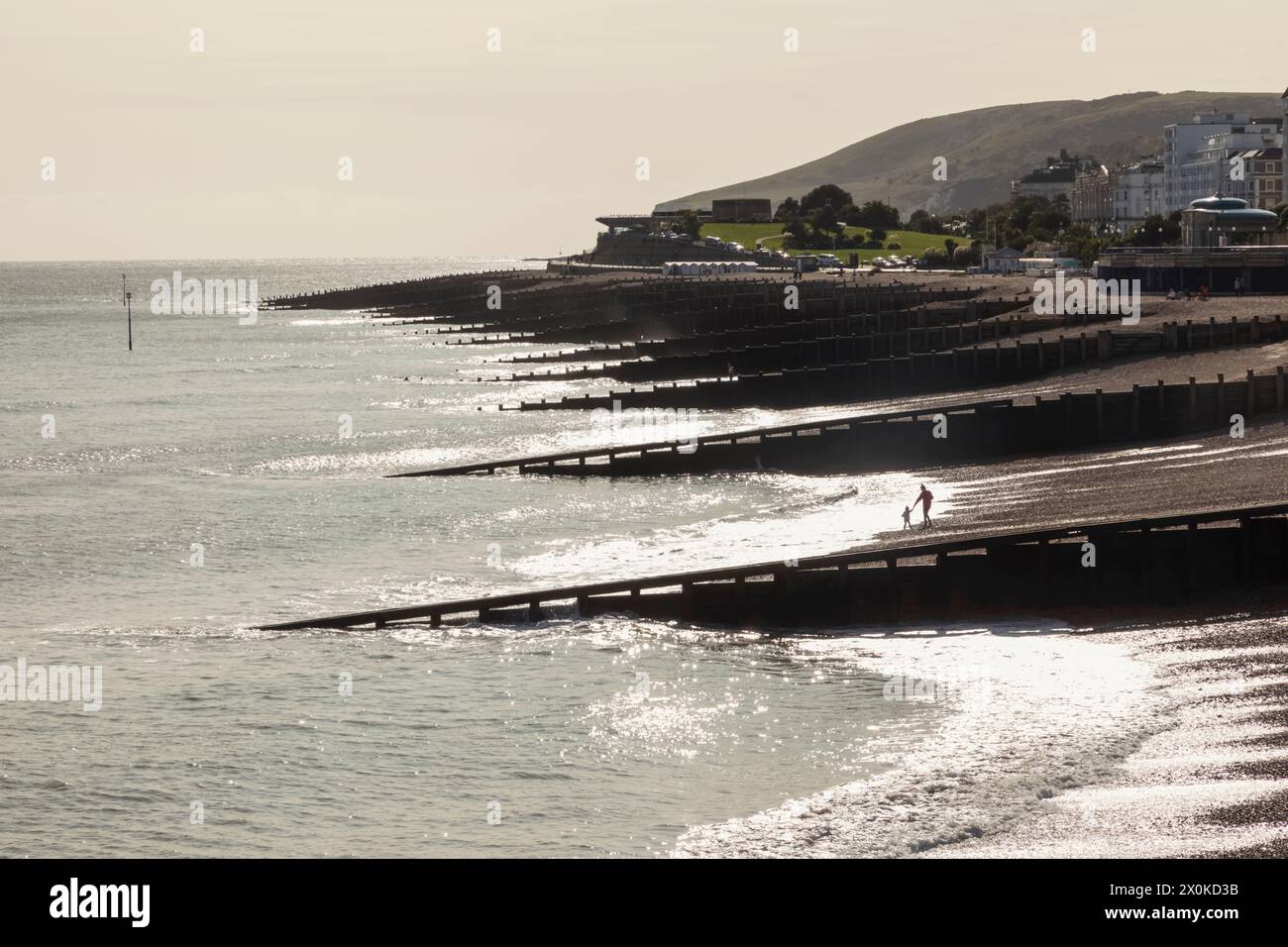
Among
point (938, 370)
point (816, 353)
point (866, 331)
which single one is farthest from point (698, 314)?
point (938, 370)

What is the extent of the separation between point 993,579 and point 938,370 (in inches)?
1445

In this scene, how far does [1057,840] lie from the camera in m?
18.4

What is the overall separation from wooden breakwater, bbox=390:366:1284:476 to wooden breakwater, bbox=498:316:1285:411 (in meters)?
12.0

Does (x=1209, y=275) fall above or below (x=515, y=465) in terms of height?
above

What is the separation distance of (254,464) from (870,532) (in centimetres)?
3163

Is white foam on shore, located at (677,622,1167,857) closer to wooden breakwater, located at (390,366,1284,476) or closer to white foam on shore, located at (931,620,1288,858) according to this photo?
white foam on shore, located at (931,620,1288,858)

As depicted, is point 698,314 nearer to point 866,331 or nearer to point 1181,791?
point 866,331

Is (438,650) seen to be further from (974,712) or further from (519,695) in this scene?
(974,712)

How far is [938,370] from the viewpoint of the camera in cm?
6631

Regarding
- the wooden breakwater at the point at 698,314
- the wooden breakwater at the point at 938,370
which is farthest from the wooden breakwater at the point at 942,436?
the wooden breakwater at the point at 698,314

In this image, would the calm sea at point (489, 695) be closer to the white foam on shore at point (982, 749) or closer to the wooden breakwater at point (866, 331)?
the white foam on shore at point (982, 749)

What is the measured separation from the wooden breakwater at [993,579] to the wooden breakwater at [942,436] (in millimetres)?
17683

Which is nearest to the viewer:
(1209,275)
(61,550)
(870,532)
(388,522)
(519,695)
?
(519,695)

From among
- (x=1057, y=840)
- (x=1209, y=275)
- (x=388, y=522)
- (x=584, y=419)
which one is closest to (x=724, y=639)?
(x=1057, y=840)
